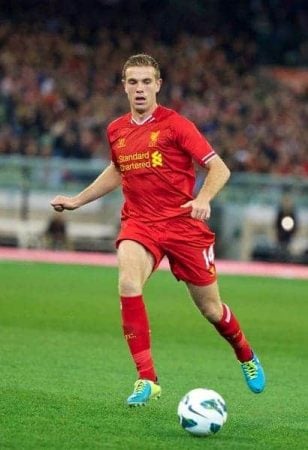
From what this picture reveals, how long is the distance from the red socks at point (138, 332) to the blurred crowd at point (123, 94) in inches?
783

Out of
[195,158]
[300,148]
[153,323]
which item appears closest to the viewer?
[195,158]

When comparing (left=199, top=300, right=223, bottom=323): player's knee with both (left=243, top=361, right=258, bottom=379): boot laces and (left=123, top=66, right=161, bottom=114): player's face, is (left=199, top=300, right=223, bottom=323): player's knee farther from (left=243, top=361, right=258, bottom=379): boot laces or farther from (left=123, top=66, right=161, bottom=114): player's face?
(left=123, top=66, right=161, bottom=114): player's face

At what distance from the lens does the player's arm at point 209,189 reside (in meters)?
7.97

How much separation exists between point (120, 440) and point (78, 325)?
23.2 feet

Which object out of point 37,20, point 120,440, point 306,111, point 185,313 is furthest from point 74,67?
point 120,440

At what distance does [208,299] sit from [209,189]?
0.86 m

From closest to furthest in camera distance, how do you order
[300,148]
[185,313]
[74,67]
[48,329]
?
1. [48,329]
2. [185,313]
3. [300,148]
4. [74,67]

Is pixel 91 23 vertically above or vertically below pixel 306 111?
above

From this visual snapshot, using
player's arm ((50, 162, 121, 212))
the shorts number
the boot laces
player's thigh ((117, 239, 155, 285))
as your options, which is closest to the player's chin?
player's arm ((50, 162, 121, 212))

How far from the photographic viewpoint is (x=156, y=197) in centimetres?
859

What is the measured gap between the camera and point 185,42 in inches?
1328

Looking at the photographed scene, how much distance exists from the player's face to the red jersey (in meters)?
0.15

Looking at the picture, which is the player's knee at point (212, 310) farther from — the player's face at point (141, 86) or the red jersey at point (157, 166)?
the player's face at point (141, 86)

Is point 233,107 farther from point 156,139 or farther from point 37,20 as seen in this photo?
point 156,139
